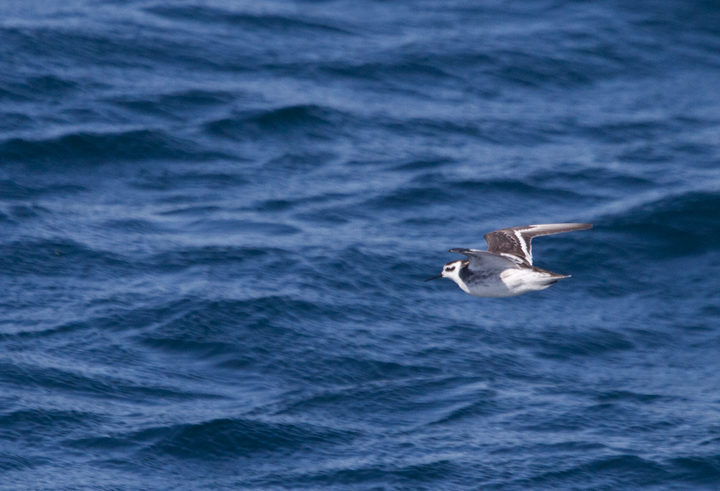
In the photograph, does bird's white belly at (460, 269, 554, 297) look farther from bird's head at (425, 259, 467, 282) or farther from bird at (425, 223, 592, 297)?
bird's head at (425, 259, 467, 282)

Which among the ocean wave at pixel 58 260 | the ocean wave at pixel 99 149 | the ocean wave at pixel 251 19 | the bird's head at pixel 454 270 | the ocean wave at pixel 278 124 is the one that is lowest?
the ocean wave at pixel 58 260

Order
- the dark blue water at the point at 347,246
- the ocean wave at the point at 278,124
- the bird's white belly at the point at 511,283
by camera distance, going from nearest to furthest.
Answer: the bird's white belly at the point at 511,283 < the dark blue water at the point at 347,246 < the ocean wave at the point at 278,124

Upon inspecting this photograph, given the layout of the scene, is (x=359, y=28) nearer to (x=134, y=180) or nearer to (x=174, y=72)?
(x=174, y=72)

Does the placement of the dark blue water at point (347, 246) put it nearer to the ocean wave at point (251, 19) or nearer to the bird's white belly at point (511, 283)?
the ocean wave at point (251, 19)

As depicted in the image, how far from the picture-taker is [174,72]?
2450cm

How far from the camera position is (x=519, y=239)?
1435 cm

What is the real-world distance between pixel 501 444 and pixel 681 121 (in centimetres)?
1272

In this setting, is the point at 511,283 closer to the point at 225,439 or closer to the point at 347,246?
the point at 225,439

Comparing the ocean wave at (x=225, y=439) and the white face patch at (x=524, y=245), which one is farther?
the ocean wave at (x=225, y=439)

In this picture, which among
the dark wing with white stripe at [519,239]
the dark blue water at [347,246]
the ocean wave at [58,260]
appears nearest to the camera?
the dark wing with white stripe at [519,239]

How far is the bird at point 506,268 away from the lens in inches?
509

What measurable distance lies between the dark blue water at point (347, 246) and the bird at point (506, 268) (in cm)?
373

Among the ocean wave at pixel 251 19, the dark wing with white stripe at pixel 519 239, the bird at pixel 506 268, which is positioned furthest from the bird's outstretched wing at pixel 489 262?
the ocean wave at pixel 251 19

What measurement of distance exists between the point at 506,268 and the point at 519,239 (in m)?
1.15
